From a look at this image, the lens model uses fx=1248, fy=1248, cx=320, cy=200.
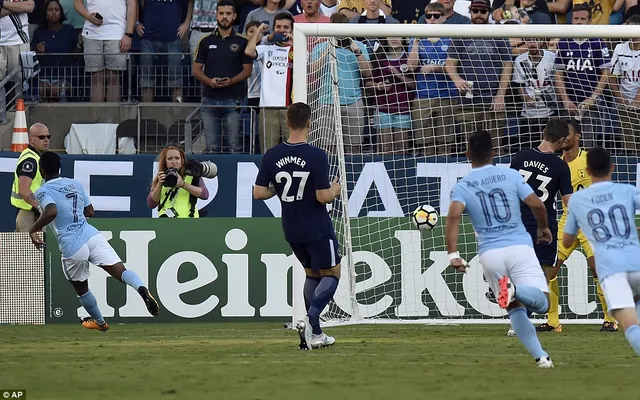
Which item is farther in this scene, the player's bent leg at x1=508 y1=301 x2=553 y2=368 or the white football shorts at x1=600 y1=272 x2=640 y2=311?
the player's bent leg at x1=508 y1=301 x2=553 y2=368

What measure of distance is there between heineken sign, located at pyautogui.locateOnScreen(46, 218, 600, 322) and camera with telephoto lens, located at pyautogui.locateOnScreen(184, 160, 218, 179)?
0.93 m

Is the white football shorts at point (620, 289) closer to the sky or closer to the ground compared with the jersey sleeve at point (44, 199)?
closer to the ground

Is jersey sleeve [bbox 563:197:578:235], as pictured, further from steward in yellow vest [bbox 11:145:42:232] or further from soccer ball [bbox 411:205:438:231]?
steward in yellow vest [bbox 11:145:42:232]

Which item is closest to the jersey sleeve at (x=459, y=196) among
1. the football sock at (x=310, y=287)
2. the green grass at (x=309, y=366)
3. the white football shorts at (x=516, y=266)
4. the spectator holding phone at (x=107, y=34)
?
the white football shorts at (x=516, y=266)

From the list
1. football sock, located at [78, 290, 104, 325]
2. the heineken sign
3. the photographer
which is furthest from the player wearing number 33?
the heineken sign

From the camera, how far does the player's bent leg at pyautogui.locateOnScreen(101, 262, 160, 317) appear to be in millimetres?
14242

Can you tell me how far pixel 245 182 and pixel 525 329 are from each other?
28.6 ft

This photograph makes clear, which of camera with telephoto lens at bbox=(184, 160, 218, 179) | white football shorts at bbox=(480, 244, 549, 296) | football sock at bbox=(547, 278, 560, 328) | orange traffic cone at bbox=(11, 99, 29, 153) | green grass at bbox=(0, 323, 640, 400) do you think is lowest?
green grass at bbox=(0, 323, 640, 400)

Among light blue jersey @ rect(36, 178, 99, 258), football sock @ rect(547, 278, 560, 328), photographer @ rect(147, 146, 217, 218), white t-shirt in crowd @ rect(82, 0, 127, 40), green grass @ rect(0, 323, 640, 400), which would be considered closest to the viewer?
green grass @ rect(0, 323, 640, 400)

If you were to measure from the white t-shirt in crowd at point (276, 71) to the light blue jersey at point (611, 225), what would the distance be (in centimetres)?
961

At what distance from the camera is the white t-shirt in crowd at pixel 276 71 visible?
18.7 metres

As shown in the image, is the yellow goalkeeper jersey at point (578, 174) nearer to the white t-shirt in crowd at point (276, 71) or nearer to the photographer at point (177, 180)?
the photographer at point (177, 180)

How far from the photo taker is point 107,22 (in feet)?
65.7

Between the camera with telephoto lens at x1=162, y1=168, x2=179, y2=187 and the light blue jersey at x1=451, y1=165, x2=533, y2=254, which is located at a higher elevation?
the camera with telephoto lens at x1=162, y1=168, x2=179, y2=187
